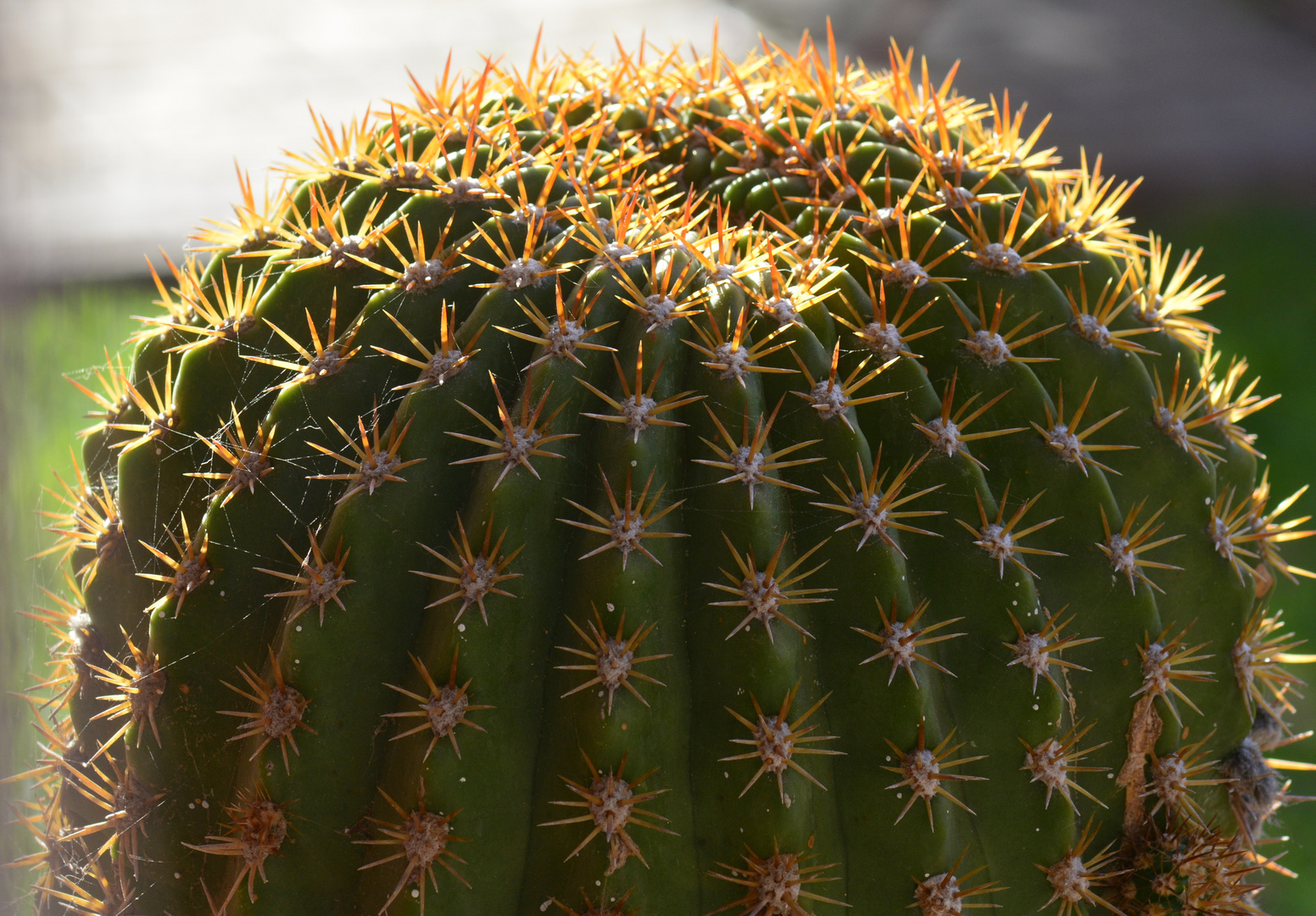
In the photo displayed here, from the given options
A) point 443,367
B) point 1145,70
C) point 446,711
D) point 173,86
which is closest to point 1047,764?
point 446,711

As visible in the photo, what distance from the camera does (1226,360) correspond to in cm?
346

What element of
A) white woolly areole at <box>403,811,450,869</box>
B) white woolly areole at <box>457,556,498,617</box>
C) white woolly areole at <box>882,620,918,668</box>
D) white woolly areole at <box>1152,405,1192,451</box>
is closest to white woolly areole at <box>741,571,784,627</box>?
white woolly areole at <box>882,620,918,668</box>

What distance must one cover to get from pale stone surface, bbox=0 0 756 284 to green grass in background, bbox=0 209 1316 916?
6 cm

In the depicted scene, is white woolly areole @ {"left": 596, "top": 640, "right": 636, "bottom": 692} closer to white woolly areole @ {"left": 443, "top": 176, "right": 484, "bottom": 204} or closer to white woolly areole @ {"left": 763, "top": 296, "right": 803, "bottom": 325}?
white woolly areole @ {"left": 763, "top": 296, "right": 803, "bottom": 325}

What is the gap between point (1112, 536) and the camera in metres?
1.09

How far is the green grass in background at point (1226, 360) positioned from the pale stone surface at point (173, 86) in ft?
0.18

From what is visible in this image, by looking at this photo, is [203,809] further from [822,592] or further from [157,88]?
[157,88]

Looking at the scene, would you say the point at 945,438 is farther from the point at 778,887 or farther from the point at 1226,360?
the point at 1226,360

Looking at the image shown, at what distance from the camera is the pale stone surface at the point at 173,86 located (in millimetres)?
526

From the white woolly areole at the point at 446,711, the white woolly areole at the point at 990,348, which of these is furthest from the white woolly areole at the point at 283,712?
the white woolly areole at the point at 990,348

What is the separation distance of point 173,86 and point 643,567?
402 centimetres

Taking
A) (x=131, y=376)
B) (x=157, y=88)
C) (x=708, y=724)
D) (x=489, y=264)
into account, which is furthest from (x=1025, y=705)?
(x=157, y=88)

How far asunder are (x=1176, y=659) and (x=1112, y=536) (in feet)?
0.52

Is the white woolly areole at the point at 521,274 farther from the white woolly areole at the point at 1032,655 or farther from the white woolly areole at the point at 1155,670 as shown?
the white woolly areole at the point at 1155,670
